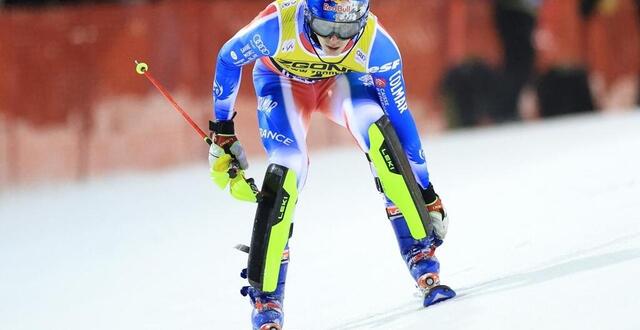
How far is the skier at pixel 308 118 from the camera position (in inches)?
212

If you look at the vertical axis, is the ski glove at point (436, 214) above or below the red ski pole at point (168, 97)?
below

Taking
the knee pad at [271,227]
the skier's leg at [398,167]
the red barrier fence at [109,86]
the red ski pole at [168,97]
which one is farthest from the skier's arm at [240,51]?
the red barrier fence at [109,86]

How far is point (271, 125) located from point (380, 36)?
2.28ft

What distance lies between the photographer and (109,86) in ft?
37.3

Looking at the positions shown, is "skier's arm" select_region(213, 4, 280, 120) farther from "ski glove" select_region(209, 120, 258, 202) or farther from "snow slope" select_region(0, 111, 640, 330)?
"snow slope" select_region(0, 111, 640, 330)

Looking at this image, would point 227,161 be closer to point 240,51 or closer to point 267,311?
point 240,51

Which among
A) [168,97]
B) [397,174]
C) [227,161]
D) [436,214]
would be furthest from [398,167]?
[168,97]

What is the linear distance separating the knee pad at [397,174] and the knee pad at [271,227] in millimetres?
436

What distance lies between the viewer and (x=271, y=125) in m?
5.68

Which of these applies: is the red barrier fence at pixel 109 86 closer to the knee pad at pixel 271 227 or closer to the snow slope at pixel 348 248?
the snow slope at pixel 348 248

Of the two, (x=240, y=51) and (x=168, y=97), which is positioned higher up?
(x=240, y=51)

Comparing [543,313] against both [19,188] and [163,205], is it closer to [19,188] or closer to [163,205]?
[163,205]

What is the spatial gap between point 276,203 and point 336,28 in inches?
34.3

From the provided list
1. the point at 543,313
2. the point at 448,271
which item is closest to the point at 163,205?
the point at 448,271
